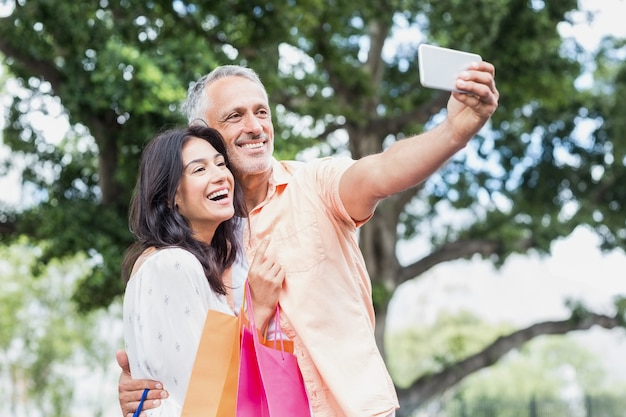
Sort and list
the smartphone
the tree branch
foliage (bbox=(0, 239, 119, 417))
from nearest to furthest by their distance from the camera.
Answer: the smartphone
the tree branch
foliage (bbox=(0, 239, 119, 417))

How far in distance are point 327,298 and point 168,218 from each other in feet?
1.78

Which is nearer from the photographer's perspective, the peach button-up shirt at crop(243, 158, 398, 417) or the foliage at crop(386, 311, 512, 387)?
the peach button-up shirt at crop(243, 158, 398, 417)

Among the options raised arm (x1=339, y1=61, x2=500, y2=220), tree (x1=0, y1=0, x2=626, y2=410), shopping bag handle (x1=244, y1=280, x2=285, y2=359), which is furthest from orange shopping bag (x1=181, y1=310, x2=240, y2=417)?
tree (x1=0, y1=0, x2=626, y2=410)

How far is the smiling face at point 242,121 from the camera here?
2.96 m

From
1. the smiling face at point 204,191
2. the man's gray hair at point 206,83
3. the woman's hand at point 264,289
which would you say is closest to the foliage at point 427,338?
→ the man's gray hair at point 206,83

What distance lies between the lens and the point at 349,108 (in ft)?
38.2

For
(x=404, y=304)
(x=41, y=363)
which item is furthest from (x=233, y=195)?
(x=404, y=304)

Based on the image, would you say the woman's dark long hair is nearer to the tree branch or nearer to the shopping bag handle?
the shopping bag handle

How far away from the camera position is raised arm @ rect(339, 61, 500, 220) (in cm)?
199

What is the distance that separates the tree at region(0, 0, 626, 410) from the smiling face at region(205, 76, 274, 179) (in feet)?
17.6

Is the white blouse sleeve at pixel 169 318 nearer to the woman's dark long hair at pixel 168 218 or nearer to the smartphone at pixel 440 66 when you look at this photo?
the woman's dark long hair at pixel 168 218

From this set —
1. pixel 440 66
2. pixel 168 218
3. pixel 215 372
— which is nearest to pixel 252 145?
pixel 168 218

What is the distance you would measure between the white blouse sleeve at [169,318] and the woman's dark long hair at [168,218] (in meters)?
0.10

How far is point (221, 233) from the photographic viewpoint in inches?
112
